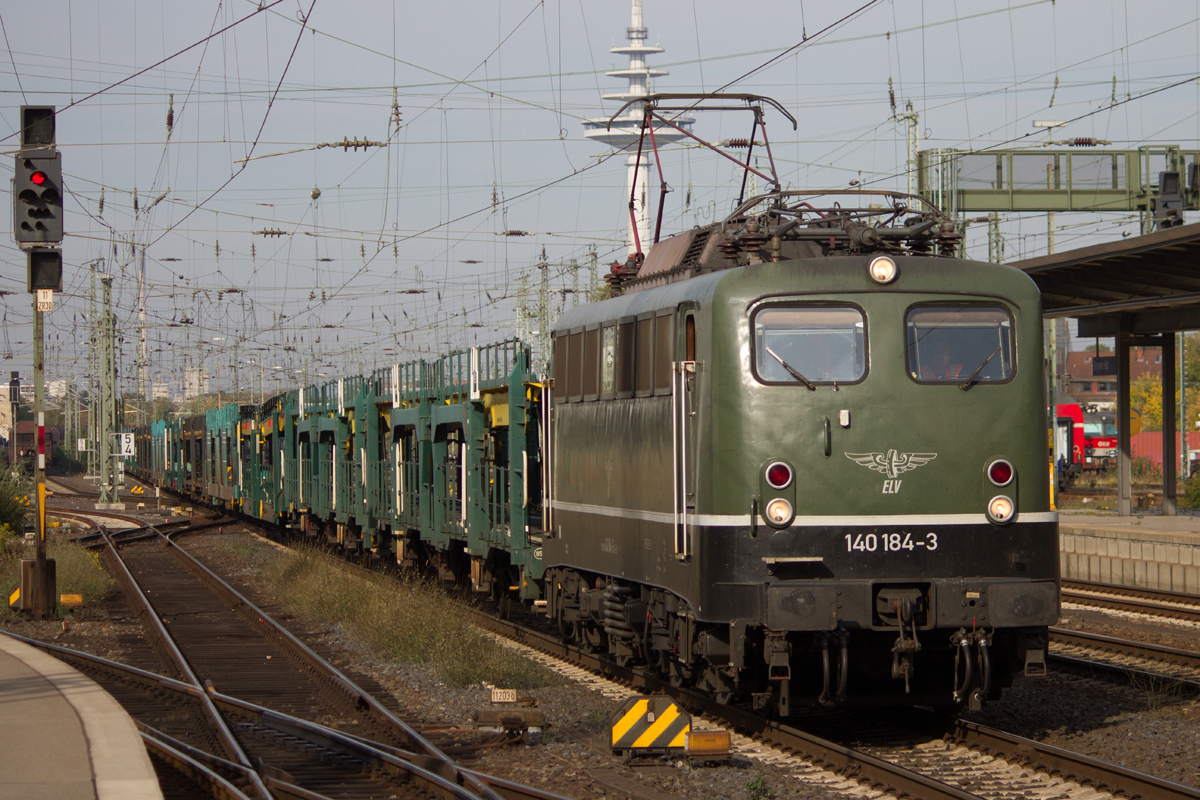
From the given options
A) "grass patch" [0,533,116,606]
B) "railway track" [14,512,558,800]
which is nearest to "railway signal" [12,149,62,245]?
"railway track" [14,512,558,800]

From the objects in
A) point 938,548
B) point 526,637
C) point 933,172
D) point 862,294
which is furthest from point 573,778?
point 933,172

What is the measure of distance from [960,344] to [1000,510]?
1202 millimetres

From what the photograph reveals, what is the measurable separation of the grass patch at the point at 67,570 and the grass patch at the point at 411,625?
2952 mm

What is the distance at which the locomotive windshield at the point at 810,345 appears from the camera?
9.52 meters

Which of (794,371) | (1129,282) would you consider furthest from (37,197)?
(1129,282)

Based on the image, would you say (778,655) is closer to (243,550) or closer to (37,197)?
(37,197)

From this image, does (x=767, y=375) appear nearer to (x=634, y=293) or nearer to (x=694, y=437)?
(x=694, y=437)

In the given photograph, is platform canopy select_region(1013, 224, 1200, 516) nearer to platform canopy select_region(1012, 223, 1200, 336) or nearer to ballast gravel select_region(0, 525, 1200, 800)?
platform canopy select_region(1012, 223, 1200, 336)

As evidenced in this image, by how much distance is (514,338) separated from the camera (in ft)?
56.2

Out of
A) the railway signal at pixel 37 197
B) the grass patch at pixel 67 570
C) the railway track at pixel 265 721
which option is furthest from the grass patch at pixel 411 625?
the railway signal at pixel 37 197

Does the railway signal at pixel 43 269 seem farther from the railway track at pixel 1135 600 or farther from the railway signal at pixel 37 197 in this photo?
the railway track at pixel 1135 600

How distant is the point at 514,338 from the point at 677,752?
8.38 m

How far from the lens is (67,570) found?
22.4 meters

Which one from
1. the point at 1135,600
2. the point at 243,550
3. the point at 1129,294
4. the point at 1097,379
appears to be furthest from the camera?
the point at 1097,379
